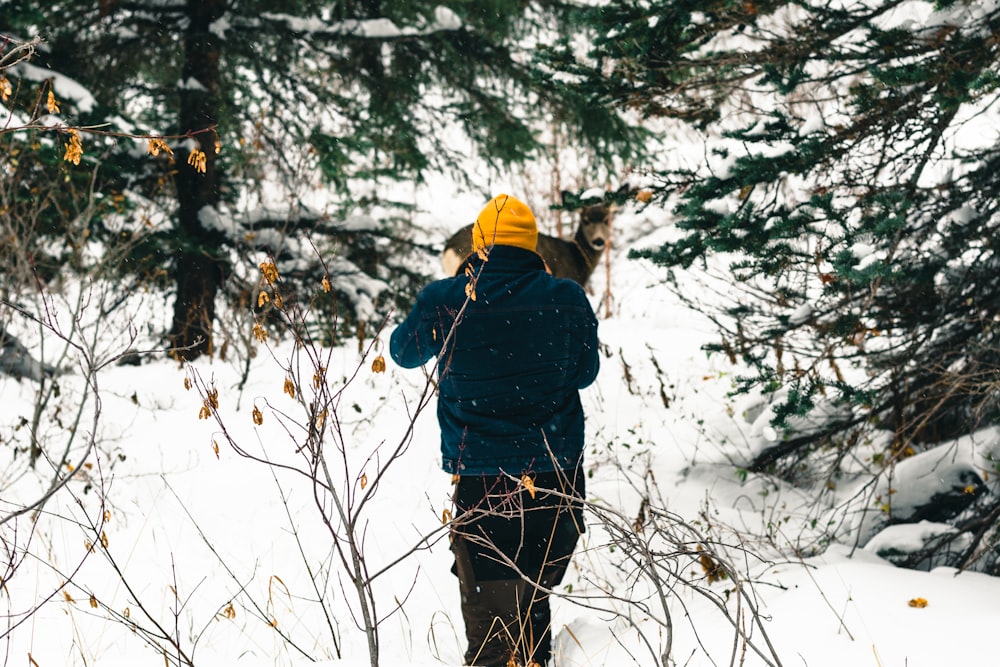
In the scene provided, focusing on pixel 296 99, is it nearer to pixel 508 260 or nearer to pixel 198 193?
pixel 198 193

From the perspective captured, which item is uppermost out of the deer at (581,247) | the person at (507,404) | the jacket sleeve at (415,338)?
the deer at (581,247)

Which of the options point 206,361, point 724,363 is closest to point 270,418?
point 206,361

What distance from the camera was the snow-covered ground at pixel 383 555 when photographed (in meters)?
2.85

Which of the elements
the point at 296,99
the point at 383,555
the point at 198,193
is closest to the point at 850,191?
the point at 383,555

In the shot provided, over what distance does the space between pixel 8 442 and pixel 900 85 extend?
5.80 meters

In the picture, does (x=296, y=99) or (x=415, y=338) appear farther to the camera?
(x=296, y=99)

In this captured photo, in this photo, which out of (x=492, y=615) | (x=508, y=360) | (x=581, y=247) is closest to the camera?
(x=508, y=360)

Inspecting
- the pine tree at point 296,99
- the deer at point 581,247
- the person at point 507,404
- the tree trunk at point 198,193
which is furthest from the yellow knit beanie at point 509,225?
the deer at point 581,247

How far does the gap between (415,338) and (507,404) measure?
464 millimetres

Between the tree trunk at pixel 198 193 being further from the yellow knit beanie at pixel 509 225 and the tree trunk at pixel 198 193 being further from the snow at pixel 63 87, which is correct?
the yellow knit beanie at pixel 509 225

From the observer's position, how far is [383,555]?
449 cm

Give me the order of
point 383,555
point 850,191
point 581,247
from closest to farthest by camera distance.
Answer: point 850,191, point 383,555, point 581,247

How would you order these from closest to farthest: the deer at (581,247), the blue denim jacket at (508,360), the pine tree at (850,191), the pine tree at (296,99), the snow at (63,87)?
the blue denim jacket at (508,360) < the pine tree at (850,191) < the snow at (63,87) < the pine tree at (296,99) < the deer at (581,247)

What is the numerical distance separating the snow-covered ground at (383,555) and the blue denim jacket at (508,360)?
43 centimetres
